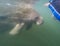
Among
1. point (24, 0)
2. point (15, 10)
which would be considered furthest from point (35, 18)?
point (24, 0)

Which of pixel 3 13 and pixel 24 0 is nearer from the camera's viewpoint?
pixel 3 13

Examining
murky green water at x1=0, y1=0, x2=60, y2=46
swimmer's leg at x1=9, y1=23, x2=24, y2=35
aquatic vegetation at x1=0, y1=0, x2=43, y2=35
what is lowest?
murky green water at x1=0, y1=0, x2=60, y2=46

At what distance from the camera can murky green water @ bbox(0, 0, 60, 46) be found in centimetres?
214

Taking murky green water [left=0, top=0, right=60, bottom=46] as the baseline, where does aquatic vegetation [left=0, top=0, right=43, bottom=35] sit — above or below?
above

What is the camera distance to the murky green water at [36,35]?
214 cm

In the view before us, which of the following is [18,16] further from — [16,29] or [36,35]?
[36,35]

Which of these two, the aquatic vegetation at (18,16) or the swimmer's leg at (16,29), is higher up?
the aquatic vegetation at (18,16)

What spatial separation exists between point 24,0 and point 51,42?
1.02m

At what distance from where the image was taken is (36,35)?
2227mm

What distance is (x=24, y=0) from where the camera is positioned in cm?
284

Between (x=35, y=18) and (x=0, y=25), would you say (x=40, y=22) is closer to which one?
(x=35, y=18)

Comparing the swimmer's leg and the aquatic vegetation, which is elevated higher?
the aquatic vegetation

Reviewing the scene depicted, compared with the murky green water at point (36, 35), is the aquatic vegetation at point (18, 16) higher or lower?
higher

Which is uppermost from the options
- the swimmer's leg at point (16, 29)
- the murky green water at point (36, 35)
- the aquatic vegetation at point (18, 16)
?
the aquatic vegetation at point (18, 16)
